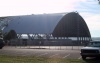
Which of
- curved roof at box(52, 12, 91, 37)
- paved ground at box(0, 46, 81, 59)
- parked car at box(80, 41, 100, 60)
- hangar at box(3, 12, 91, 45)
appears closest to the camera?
parked car at box(80, 41, 100, 60)

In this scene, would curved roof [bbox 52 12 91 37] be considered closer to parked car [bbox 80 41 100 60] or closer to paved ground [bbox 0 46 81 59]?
paved ground [bbox 0 46 81 59]

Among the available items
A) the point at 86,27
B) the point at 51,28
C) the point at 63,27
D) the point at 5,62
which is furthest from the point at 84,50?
the point at 86,27

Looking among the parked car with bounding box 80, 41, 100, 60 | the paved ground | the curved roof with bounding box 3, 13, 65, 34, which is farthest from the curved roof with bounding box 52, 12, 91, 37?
the parked car with bounding box 80, 41, 100, 60

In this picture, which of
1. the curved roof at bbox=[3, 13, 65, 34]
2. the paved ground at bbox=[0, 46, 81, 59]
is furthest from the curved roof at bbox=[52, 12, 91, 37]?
the paved ground at bbox=[0, 46, 81, 59]

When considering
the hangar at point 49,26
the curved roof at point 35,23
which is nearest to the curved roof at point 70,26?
the hangar at point 49,26

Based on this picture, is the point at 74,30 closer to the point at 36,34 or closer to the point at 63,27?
the point at 63,27

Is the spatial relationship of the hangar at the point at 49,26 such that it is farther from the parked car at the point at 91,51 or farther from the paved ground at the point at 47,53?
the parked car at the point at 91,51

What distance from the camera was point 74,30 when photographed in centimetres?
9606

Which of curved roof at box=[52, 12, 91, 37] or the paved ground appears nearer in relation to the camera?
the paved ground

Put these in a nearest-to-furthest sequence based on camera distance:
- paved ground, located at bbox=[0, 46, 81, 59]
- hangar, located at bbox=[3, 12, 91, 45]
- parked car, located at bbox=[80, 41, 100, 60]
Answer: parked car, located at bbox=[80, 41, 100, 60] < paved ground, located at bbox=[0, 46, 81, 59] < hangar, located at bbox=[3, 12, 91, 45]

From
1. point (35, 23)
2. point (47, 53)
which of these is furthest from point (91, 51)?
point (35, 23)

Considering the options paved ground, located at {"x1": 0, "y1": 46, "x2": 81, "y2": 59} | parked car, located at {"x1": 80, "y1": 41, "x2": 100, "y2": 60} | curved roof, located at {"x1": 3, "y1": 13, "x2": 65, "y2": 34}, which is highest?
curved roof, located at {"x1": 3, "y1": 13, "x2": 65, "y2": 34}

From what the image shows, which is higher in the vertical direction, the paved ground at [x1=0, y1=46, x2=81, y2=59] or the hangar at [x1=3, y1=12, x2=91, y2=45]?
the hangar at [x1=3, y1=12, x2=91, y2=45]

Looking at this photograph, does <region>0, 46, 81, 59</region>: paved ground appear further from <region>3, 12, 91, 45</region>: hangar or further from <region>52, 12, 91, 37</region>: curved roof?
<region>52, 12, 91, 37</region>: curved roof
